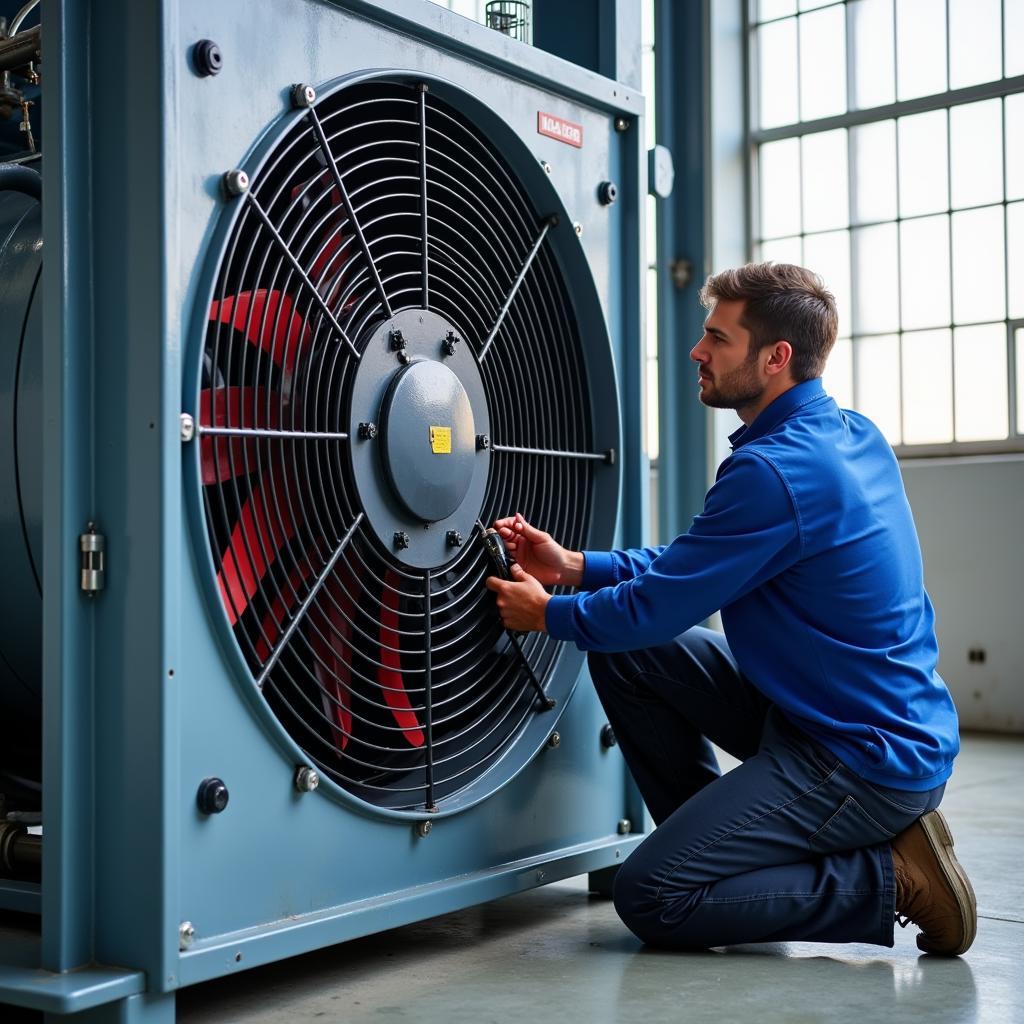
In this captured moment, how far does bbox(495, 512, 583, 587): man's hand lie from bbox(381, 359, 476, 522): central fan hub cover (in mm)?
149

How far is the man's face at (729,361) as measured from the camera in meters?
2.44

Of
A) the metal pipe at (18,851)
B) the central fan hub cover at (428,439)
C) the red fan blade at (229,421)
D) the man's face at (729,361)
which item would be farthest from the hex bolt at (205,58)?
the metal pipe at (18,851)

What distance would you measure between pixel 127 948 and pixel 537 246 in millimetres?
1404

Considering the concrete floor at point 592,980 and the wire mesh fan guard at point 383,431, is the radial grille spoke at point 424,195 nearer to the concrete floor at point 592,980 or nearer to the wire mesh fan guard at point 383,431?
the wire mesh fan guard at point 383,431

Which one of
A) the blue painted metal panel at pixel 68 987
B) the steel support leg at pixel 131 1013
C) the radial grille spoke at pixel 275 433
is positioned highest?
the radial grille spoke at pixel 275 433

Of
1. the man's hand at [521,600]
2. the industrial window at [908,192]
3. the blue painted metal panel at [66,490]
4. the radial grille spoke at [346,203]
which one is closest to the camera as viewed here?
the blue painted metal panel at [66,490]

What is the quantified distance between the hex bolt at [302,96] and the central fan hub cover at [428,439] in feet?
1.40

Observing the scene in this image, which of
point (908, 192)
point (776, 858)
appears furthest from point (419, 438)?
point (908, 192)

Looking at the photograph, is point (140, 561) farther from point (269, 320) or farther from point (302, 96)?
point (302, 96)

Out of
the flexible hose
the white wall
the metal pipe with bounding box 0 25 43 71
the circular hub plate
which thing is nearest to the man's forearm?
the circular hub plate

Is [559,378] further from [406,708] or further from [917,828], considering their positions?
[917,828]

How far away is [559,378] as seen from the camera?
8.77ft

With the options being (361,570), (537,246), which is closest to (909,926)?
(361,570)

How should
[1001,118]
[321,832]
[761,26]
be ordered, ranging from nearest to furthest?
[321,832], [1001,118], [761,26]
